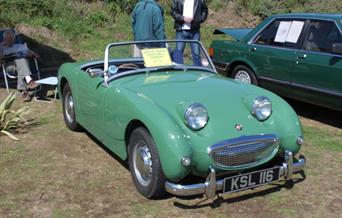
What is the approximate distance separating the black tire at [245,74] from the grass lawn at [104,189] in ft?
6.39

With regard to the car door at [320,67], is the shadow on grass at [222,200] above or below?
below

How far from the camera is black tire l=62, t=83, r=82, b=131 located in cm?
610

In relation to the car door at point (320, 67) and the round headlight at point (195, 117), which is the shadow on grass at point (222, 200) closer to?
the round headlight at point (195, 117)

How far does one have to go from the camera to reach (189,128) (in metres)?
4.04

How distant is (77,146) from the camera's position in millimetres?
5727

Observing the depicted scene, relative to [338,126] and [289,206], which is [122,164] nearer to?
[289,206]

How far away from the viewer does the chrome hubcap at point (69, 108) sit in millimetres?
6116

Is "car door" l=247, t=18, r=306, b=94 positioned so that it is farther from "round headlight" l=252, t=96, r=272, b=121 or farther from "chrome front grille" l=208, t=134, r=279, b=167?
"chrome front grille" l=208, t=134, r=279, b=167

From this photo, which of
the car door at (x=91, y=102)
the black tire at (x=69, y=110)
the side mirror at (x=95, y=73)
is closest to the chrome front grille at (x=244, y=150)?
the car door at (x=91, y=102)

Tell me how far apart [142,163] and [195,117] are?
2.15ft

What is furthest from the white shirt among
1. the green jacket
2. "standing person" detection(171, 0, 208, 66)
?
the green jacket

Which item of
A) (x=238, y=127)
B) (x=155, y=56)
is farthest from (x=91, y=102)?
(x=238, y=127)

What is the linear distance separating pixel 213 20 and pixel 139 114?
32.9 ft

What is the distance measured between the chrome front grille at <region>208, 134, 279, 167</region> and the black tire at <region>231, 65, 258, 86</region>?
3505 mm
